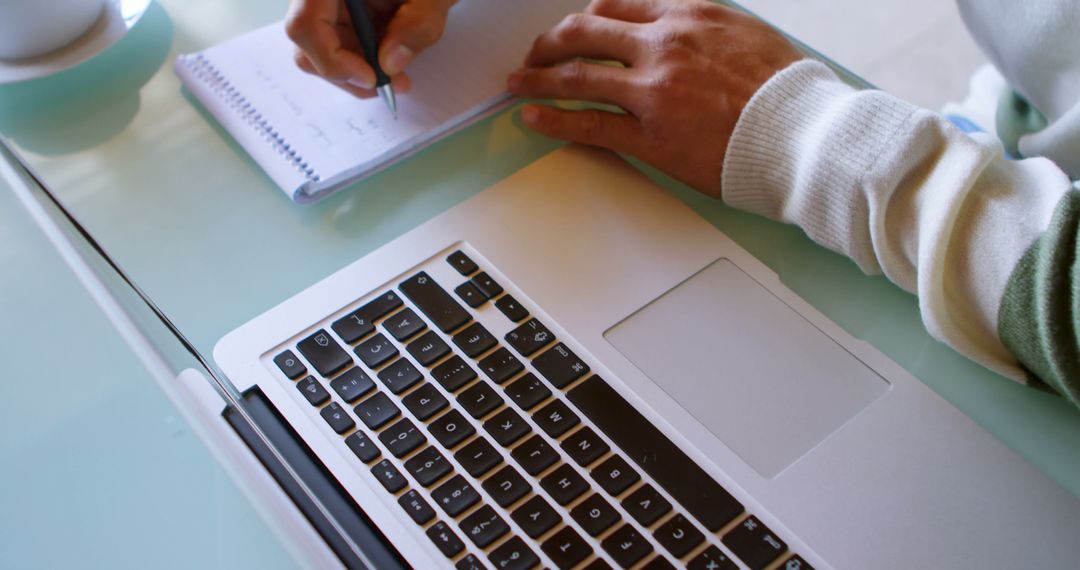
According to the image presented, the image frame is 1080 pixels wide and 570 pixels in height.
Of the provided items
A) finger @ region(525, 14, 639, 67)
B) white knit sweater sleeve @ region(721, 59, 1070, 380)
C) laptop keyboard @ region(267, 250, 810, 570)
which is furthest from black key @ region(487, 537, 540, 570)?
finger @ region(525, 14, 639, 67)

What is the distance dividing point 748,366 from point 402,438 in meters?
0.20

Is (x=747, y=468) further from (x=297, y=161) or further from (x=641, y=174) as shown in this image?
(x=297, y=161)

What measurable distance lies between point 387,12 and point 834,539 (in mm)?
513

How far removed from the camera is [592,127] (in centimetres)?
65

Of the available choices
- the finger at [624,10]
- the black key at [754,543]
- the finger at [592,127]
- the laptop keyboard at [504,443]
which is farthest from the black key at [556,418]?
the finger at [624,10]

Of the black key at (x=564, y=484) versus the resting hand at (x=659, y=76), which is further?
the resting hand at (x=659, y=76)

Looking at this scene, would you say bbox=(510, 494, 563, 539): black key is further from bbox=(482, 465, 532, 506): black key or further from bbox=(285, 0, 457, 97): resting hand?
bbox=(285, 0, 457, 97): resting hand

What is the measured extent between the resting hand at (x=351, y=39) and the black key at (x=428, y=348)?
220mm

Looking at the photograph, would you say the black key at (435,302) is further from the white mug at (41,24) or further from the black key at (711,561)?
the white mug at (41,24)

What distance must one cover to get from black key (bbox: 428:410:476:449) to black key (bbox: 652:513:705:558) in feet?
0.38

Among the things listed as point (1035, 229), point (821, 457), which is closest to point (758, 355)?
point (821, 457)

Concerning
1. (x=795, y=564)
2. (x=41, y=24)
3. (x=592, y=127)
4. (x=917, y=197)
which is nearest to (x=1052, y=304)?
(x=917, y=197)

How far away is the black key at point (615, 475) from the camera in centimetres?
49

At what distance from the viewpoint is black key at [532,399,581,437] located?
0.52 metres
